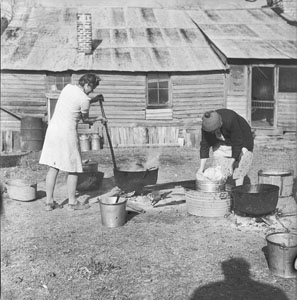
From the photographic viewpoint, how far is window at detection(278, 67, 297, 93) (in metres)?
17.4

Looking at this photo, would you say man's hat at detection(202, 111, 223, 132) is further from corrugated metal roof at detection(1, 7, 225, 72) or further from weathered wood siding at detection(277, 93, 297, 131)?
weathered wood siding at detection(277, 93, 297, 131)

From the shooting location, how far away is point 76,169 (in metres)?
6.85

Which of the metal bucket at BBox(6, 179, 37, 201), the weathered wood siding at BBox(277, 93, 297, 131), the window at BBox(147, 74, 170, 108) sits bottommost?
the metal bucket at BBox(6, 179, 37, 201)

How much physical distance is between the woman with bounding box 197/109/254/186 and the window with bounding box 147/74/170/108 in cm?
989

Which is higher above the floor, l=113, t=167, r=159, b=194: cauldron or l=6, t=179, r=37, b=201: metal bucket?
l=113, t=167, r=159, b=194: cauldron

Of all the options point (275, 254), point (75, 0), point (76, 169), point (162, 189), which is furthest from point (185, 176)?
point (75, 0)

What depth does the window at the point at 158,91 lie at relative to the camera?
16641mm

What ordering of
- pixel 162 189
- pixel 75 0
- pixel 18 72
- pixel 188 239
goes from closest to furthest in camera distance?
pixel 188 239, pixel 162 189, pixel 18 72, pixel 75 0

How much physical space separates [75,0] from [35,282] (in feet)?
63.1

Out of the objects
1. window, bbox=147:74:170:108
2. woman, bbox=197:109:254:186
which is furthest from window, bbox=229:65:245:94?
woman, bbox=197:109:254:186

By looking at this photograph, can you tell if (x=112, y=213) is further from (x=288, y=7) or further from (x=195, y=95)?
(x=288, y=7)

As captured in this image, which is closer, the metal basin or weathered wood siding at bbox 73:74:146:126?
A: the metal basin

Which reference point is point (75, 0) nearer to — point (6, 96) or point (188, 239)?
point (6, 96)

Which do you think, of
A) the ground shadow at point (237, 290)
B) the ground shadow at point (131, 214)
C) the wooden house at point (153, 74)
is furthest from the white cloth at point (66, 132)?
the wooden house at point (153, 74)
